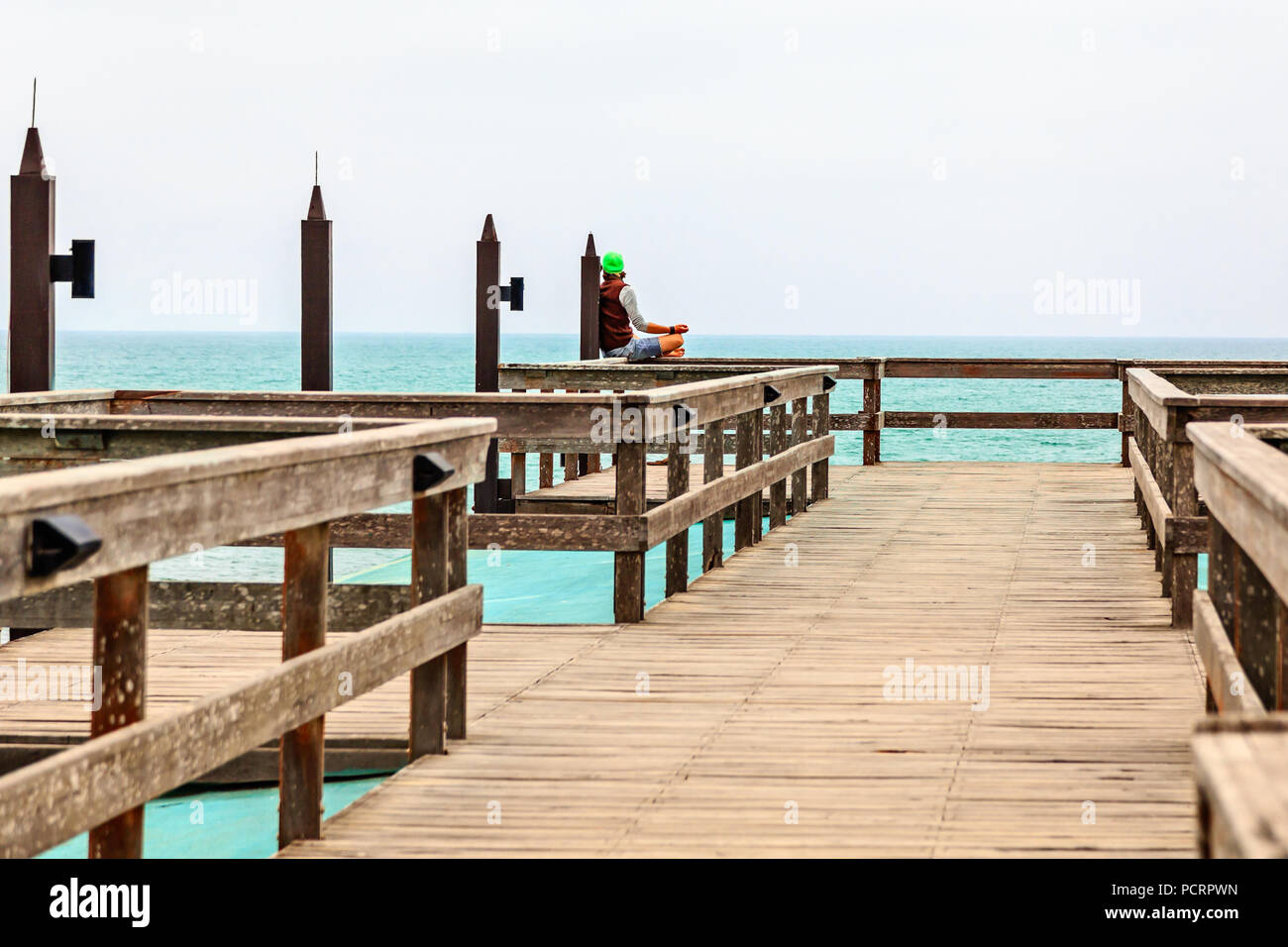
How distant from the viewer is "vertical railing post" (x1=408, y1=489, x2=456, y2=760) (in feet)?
16.1

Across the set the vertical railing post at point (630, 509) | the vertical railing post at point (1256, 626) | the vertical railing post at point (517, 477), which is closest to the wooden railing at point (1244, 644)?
the vertical railing post at point (1256, 626)

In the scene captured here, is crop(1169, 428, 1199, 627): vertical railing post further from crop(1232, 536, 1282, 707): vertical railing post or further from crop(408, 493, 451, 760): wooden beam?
crop(408, 493, 451, 760): wooden beam

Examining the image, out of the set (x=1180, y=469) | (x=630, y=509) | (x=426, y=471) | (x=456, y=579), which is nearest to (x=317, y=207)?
(x=630, y=509)

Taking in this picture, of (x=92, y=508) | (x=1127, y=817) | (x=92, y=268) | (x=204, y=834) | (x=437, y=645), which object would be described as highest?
(x=92, y=268)

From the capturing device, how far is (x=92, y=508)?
9.74 feet

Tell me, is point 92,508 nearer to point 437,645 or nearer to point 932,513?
point 437,645

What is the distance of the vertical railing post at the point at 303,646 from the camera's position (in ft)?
13.3

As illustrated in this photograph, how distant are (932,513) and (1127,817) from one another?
8.23 m

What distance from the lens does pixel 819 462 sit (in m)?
13.3

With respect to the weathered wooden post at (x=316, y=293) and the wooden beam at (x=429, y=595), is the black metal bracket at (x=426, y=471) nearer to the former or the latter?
the wooden beam at (x=429, y=595)

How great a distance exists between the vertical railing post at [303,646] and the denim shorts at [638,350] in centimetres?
1091
